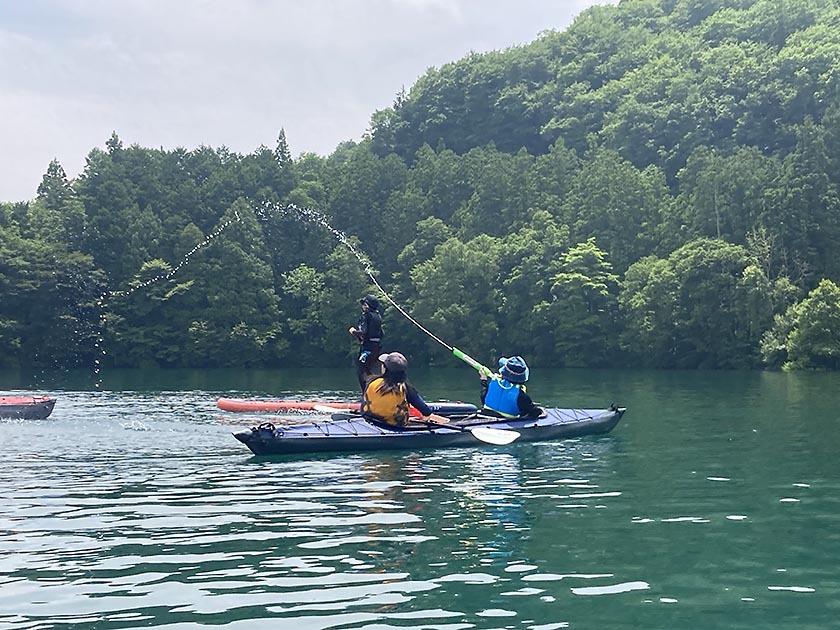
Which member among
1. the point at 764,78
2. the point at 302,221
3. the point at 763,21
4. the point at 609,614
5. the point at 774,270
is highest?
the point at 763,21

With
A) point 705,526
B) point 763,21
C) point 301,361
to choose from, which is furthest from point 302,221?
point 705,526

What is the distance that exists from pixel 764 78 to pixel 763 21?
65.5 ft

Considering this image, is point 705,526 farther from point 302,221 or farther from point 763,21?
point 763,21

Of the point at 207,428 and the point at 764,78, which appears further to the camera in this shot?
the point at 764,78

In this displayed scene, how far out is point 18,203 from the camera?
89.9m

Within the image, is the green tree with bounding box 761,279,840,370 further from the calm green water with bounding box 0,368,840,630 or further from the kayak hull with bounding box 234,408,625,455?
the kayak hull with bounding box 234,408,625,455

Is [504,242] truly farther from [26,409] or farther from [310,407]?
[26,409]

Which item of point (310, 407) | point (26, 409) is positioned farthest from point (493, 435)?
point (26, 409)

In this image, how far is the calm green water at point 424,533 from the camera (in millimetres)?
10594

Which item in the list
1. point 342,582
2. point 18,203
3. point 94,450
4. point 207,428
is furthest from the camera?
point 18,203

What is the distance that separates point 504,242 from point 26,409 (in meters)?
58.5

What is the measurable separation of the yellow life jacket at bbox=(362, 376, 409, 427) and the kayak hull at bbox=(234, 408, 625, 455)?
24 cm

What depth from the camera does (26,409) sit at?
2895cm

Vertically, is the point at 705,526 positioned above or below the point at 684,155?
below
